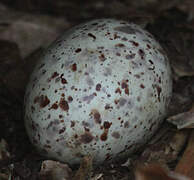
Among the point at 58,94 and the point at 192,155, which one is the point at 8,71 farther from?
the point at 192,155

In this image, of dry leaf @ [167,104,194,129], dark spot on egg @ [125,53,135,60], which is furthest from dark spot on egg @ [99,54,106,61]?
dry leaf @ [167,104,194,129]

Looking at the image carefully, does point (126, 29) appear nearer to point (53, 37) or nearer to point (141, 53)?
point (141, 53)

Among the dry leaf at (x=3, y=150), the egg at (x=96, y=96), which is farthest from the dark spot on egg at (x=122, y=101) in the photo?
the dry leaf at (x=3, y=150)

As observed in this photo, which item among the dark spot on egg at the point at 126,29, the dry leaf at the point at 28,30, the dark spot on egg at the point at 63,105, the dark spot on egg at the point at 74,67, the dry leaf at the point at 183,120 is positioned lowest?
the dry leaf at the point at 183,120

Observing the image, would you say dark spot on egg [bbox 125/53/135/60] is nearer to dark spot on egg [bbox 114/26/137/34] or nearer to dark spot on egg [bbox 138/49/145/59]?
dark spot on egg [bbox 138/49/145/59]

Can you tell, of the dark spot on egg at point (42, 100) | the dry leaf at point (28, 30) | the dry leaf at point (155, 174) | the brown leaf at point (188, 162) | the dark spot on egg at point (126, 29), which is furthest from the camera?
the dry leaf at point (28, 30)

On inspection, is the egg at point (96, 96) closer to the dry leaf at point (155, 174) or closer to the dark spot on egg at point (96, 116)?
the dark spot on egg at point (96, 116)
